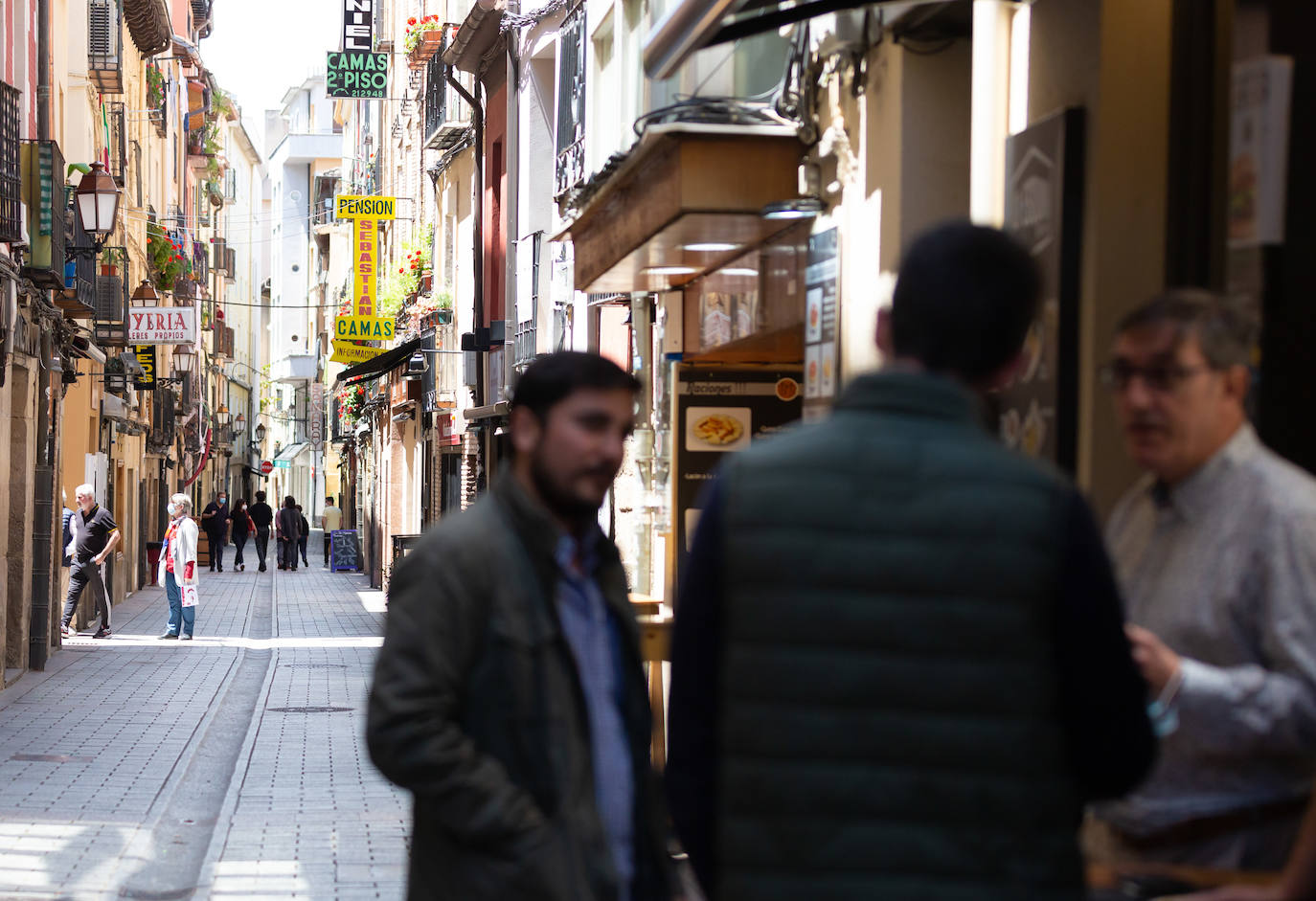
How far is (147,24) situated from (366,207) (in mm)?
5864

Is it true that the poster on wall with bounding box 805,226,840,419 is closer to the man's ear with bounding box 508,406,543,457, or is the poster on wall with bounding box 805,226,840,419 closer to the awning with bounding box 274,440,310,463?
the man's ear with bounding box 508,406,543,457

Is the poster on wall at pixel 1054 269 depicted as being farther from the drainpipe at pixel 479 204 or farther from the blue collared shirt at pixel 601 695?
the drainpipe at pixel 479 204

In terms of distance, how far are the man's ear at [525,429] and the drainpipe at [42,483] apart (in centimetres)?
1566

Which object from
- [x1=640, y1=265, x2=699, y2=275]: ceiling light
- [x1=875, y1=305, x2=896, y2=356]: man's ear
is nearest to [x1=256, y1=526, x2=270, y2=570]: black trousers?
[x1=640, y1=265, x2=699, y2=275]: ceiling light

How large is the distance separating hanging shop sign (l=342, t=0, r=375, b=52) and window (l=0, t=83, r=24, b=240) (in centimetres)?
2005

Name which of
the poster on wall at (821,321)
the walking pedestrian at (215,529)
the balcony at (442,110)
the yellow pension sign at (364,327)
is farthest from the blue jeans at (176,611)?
the walking pedestrian at (215,529)

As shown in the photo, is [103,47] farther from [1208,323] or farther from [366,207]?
[1208,323]

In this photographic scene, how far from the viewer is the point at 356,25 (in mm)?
35031

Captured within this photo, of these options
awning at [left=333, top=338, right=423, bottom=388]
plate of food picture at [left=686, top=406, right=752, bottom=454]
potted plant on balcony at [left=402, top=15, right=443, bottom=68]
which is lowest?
plate of food picture at [left=686, top=406, right=752, bottom=454]

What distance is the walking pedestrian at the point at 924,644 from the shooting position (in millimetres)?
2475

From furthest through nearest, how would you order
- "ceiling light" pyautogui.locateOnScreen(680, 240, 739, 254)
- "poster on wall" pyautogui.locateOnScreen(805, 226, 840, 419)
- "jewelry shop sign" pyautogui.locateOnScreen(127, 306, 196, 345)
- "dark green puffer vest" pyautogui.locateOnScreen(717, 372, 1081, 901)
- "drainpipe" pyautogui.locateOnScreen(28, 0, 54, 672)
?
"jewelry shop sign" pyautogui.locateOnScreen(127, 306, 196, 345) → "drainpipe" pyautogui.locateOnScreen(28, 0, 54, 672) → "ceiling light" pyautogui.locateOnScreen(680, 240, 739, 254) → "poster on wall" pyautogui.locateOnScreen(805, 226, 840, 419) → "dark green puffer vest" pyautogui.locateOnScreen(717, 372, 1081, 901)

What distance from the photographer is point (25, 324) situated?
17516 millimetres

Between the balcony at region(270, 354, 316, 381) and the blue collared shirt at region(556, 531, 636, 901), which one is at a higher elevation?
the balcony at region(270, 354, 316, 381)

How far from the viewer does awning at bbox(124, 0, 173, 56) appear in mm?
35531
